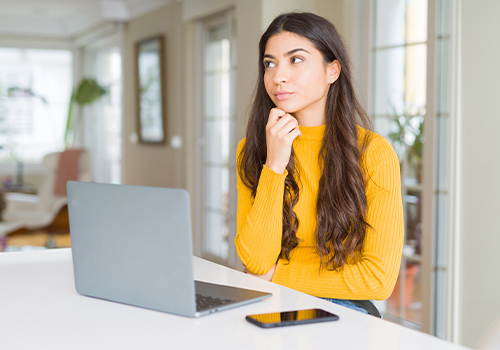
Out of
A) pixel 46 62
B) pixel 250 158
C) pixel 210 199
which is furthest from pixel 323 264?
pixel 46 62

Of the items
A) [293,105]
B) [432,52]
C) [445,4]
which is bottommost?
[293,105]

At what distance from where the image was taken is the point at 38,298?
3.40ft

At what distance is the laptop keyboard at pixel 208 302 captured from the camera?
92 centimetres

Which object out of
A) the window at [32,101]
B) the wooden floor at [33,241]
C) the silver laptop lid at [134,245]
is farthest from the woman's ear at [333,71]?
the window at [32,101]

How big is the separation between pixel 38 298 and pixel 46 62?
827 centimetres

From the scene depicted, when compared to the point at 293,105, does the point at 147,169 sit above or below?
below

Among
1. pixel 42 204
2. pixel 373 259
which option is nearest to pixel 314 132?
pixel 373 259

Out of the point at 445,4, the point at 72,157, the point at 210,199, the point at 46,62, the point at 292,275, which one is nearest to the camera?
the point at 292,275

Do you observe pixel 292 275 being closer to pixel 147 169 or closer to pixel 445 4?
pixel 445 4

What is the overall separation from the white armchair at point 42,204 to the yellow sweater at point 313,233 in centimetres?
397

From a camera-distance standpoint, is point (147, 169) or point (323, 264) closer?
point (323, 264)

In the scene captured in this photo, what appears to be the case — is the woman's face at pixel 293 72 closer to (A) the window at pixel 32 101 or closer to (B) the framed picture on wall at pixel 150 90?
(B) the framed picture on wall at pixel 150 90

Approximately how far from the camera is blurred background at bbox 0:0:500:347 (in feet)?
7.96

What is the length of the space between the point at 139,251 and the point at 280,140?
1.74 ft
